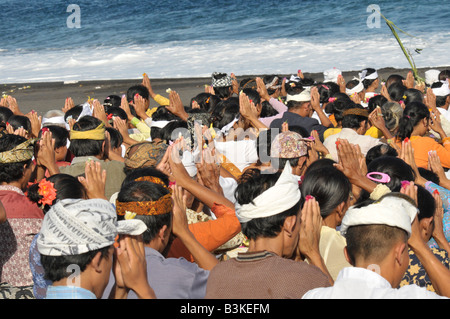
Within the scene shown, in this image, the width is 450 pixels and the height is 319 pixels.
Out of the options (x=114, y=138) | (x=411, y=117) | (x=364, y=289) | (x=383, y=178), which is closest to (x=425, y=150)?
(x=411, y=117)

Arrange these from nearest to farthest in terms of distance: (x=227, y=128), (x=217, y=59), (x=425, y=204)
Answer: (x=425, y=204) < (x=227, y=128) < (x=217, y=59)

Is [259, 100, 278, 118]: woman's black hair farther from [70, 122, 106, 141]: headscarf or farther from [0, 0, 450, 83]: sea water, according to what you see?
[0, 0, 450, 83]: sea water

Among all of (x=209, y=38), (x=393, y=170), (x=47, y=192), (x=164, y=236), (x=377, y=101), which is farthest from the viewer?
(x=209, y=38)

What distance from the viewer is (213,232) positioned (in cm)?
366

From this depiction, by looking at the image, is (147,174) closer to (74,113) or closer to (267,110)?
(74,113)

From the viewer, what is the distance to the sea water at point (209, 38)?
17.3 meters

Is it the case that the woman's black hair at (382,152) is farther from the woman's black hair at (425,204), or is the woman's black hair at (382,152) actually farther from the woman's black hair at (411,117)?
the woman's black hair at (425,204)

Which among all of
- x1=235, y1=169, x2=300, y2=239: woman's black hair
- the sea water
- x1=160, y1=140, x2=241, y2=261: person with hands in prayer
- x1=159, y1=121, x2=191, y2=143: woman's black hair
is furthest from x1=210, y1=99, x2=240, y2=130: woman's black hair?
the sea water

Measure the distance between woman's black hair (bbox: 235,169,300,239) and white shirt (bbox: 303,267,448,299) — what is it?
1.82ft

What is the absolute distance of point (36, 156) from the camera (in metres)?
4.75

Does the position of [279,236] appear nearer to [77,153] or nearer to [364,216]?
[364,216]

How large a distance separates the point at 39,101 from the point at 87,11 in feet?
65.2

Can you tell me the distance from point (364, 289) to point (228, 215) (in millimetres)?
1388

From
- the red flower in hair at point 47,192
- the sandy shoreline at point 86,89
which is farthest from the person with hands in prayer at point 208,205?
the sandy shoreline at point 86,89
